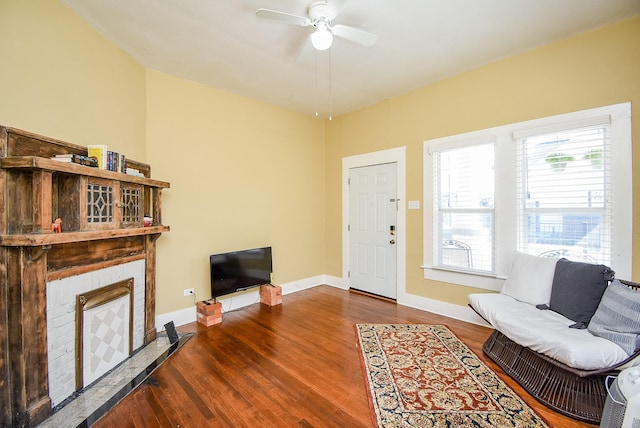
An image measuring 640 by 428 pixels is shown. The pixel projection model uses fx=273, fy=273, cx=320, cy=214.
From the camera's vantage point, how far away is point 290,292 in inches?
172

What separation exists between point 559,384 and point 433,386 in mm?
809

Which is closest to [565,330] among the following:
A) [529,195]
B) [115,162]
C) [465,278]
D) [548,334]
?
[548,334]

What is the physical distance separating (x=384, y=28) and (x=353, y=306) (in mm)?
3227

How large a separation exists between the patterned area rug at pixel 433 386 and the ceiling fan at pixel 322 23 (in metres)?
2.61

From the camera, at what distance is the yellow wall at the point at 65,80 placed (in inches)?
68.0

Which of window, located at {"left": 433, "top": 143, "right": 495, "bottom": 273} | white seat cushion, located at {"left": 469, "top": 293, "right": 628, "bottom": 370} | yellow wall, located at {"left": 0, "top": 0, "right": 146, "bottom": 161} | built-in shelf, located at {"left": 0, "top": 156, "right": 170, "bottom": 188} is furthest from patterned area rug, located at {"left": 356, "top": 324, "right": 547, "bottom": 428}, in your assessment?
yellow wall, located at {"left": 0, "top": 0, "right": 146, "bottom": 161}

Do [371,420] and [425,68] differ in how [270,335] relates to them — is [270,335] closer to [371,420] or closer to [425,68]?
[371,420]

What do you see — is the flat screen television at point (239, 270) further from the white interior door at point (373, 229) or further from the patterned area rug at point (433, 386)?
the patterned area rug at point (433, 386)

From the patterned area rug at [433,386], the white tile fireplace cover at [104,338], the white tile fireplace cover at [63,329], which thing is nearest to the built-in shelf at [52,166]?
the white tile fireplace cover at [63,329]

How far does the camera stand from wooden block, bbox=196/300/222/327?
314 centimetres

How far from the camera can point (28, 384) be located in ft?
5.26

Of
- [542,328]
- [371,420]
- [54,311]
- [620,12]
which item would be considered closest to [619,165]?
[620,12]

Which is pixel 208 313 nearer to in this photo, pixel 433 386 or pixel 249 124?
pixel 433 386

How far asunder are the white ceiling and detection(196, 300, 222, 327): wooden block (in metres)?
2.68
